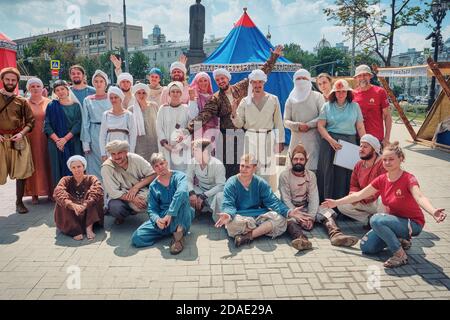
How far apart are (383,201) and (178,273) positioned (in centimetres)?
216

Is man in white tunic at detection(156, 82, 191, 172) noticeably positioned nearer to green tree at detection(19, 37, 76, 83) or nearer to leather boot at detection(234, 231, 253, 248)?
leather boot at detection(234, 231, 253, 248)

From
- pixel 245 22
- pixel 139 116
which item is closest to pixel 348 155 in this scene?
pixel 139 116

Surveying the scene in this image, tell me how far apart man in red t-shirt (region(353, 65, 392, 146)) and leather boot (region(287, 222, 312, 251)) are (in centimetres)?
185

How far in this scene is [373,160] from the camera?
4.22 m

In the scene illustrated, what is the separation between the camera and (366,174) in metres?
4.18

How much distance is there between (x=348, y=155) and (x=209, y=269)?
7.75ft

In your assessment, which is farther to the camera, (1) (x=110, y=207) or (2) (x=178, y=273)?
→ (1) (x=110, y=207)

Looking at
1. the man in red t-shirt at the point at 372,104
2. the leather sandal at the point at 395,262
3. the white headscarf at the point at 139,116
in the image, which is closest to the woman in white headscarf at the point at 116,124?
the white headscarf at the point at 139,116

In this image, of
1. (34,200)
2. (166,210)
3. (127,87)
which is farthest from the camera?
(127,87)

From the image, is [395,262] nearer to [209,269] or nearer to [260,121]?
[209,269]

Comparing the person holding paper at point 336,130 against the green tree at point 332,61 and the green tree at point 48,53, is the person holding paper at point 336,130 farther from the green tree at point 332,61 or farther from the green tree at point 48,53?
the green tree at point 332,61

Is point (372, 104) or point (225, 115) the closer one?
point (372, 104)
